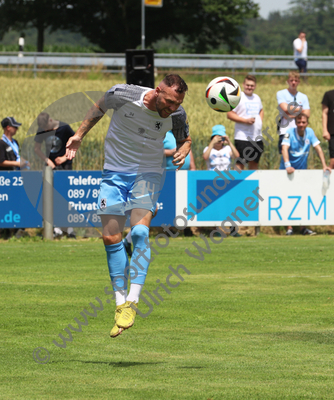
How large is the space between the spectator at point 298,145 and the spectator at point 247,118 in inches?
24.9

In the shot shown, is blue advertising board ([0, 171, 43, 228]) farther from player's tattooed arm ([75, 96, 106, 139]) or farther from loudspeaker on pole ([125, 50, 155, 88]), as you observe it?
player's tattooed arm ([75, 96, 106, 139])

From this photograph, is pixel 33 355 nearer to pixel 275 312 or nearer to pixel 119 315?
pixel 119 315

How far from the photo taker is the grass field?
5.67 metres

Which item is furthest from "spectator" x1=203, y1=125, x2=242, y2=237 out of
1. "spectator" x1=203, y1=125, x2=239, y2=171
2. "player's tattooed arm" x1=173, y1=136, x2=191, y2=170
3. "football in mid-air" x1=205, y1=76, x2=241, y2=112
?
"player's tattooed arm" x1=173, y1=136, x2=191, y2=170

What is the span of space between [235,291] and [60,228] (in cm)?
614

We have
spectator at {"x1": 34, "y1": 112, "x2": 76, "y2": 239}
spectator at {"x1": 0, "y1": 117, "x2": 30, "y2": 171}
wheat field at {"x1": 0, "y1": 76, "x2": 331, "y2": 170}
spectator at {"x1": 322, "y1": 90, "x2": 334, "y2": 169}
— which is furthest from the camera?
wheat field at {"x1": 0, "y1": 76, "x2": 331, "y2": 170}

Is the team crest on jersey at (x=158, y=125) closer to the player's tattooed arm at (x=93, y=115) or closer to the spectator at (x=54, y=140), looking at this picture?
the player's tattooed arm at (x=93, y=115)

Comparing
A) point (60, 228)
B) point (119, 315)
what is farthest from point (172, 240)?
point (119, 315)

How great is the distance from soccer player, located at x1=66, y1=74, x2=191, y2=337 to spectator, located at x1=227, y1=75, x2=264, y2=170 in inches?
321

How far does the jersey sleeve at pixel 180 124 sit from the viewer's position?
23.4ft

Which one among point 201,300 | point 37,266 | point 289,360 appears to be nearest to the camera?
point 289,360

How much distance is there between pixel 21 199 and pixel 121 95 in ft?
26.9

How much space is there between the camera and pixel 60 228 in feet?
49.9

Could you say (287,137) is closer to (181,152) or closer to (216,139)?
(216,139)
